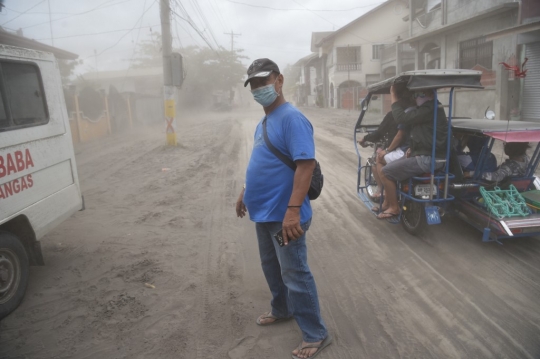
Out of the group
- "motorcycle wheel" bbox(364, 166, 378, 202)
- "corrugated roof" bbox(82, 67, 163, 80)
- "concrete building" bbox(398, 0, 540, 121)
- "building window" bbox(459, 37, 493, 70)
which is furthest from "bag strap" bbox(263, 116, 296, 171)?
"corrugated roof" bbox(82, 67, 163, 80)

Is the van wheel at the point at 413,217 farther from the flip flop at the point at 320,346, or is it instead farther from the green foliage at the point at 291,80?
the green foliage at the point at 291,80

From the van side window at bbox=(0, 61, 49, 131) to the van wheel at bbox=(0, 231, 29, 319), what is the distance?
1.06 meters

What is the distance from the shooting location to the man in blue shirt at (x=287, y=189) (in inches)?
98.1

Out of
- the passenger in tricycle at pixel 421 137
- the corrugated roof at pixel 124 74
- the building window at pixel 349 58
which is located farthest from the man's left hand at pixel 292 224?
the corrugated roof at pixel 124 74

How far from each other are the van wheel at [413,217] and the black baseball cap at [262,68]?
9.92 ft

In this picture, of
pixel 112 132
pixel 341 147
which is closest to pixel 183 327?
pixel 341 147

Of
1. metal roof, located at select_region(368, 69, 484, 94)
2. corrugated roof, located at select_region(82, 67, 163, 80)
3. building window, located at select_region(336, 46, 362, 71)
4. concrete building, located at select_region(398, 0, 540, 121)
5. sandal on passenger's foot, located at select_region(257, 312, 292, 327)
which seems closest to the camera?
sandal on passenger's foot, located at select_region(257, 312, 292, 327)

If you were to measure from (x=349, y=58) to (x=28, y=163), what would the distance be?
3697 cm

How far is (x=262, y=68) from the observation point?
2.62 metres

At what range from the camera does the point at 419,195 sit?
15.8 feet

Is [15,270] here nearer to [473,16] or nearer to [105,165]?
[105,165]

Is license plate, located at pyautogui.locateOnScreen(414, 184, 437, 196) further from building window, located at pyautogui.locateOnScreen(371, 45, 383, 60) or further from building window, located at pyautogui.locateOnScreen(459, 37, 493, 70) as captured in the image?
building window, located at pyautogui.locateOnScreen(371, 45, 383, 60)

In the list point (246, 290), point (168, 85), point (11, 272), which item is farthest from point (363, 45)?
point (11, 272)

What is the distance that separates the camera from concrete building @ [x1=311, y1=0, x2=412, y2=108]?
3625 centimetres
